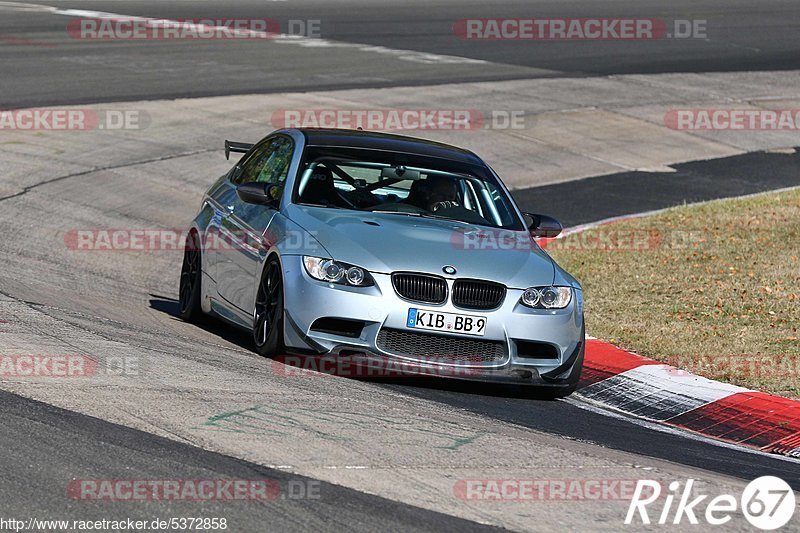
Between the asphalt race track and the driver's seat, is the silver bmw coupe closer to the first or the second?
the driver's seat

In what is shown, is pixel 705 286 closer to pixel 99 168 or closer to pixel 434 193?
pixel 434 193

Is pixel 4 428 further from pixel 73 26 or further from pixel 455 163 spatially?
pixel 73 26

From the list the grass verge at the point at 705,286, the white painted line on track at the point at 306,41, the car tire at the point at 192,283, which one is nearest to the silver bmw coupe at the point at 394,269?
the car tire at the point at 192,283

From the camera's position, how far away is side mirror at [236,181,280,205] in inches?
370

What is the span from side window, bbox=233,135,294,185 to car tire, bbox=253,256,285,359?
1075 millimetres

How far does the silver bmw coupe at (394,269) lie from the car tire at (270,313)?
0.01 m

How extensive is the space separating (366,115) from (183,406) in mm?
14910

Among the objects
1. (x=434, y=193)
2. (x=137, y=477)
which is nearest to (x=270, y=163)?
(x=434, y=193)

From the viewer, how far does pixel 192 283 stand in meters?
10.5

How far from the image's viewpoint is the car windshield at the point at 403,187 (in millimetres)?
9539

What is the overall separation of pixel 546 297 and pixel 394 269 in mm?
1018

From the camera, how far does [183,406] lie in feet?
22.0

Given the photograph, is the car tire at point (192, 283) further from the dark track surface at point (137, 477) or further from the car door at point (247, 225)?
the dark track surface at point (137, 477)

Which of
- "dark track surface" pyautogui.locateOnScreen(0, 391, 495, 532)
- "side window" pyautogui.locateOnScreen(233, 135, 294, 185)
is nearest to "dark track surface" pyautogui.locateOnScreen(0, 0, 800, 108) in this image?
"side window" pyautogui.locateOnScreen(233, 135, 294, 185)
